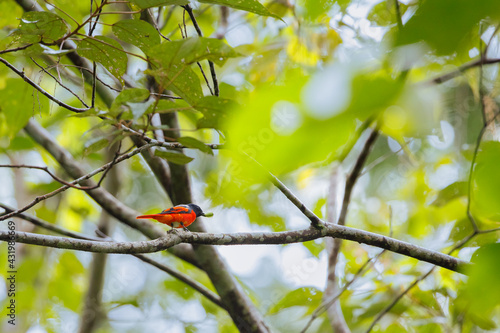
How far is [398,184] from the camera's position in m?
4.42

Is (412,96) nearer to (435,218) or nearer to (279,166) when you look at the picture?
(279,166)

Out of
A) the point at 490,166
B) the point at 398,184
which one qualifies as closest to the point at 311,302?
the point at 490,166

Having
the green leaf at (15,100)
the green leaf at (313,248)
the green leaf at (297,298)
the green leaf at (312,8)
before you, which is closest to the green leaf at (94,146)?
the green leaf at (15,100)

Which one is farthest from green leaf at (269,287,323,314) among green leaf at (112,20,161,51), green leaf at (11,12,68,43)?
green leaf at (11,12,68,43)

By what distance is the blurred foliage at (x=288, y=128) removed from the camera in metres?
0.25

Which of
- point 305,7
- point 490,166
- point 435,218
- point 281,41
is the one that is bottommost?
point 490,166

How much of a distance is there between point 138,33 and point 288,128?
3.03 feet

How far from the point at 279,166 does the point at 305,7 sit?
14 centimetres

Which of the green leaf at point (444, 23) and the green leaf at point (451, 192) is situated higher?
the green leaf at point (451, 192)

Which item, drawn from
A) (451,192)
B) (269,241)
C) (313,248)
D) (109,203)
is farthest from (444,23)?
(313,248)

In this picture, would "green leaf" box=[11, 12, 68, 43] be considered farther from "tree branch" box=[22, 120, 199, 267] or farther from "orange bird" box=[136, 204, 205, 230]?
"tree branch" box=[22, 120, 199, 267]

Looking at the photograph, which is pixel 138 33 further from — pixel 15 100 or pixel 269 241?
pixel 15 100

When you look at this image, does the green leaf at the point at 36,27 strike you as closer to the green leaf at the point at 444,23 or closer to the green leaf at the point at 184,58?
the green leaf at the point at 184,58

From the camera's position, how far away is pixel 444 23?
0.24 metres
